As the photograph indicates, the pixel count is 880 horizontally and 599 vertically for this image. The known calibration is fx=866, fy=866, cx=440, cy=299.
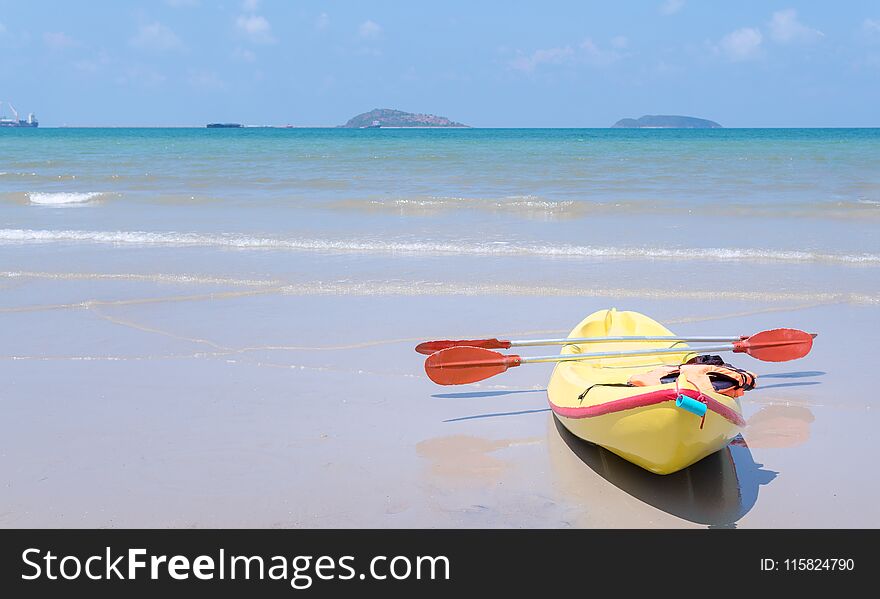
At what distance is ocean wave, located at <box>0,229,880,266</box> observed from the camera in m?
9.62

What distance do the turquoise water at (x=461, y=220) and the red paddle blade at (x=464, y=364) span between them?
350cm

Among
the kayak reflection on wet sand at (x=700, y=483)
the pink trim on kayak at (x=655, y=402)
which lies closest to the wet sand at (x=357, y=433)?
the kayak reflection on wet sand at (x=700, y=483)

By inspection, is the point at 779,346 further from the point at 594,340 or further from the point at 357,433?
the point at 357,433

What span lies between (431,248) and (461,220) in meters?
2.91

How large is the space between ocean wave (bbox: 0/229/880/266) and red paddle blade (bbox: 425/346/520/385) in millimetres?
5058

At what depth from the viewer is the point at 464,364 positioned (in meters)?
4.93

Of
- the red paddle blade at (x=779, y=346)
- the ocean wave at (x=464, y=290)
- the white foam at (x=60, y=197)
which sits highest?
the white foam at (x=60, y=197)

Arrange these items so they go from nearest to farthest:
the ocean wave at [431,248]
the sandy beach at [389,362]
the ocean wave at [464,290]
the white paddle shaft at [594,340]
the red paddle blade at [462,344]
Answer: the sandy beach at [389,362], the white paddle shaft at [594,340], the red paddle blade at [462,344], the ocean wave at [464,290], the ocean wave at [431,248]

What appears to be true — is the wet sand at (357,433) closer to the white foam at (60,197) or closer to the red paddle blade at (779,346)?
the red paddle blade at (779,346)

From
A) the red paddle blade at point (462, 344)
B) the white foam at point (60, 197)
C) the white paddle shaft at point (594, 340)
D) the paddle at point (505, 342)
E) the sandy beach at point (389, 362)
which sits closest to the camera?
the sandy beach at point (389, 362)

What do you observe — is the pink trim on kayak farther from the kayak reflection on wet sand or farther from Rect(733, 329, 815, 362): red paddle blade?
Rect(733, 329, 815, 362): red paddle blade

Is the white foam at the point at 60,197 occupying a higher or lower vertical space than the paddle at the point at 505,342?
higher

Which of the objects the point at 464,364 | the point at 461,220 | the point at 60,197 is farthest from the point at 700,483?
the point at 60,197

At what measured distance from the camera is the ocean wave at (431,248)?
31.6 feet
